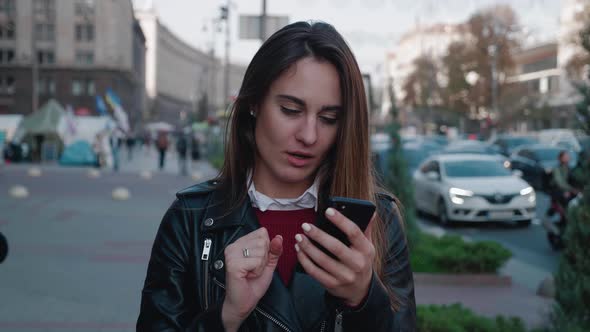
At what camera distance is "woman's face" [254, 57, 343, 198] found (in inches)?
84.3

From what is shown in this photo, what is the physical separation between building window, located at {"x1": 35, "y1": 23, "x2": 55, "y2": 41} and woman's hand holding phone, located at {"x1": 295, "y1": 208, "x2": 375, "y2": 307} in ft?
145

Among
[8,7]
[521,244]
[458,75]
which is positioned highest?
[8,7]

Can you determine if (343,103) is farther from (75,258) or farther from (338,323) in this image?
(75,258)

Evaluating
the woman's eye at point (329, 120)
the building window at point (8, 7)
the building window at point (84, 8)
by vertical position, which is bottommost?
the woman's eye at point (329, 120)

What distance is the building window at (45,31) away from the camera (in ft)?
147

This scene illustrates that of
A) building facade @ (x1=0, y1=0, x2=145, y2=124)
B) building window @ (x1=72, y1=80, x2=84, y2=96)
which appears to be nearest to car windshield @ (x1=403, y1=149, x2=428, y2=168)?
building facade @ (x1=0, y1=0, x2=145, y2=124)

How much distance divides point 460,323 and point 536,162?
69.0 ft

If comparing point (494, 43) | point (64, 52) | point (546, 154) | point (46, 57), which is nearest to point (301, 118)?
point (546, 154)

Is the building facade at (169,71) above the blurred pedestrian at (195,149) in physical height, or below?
above

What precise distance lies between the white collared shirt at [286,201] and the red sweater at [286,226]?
1 centimetres

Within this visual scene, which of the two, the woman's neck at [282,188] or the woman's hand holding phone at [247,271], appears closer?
the woman's hand holding phone at [247,271]

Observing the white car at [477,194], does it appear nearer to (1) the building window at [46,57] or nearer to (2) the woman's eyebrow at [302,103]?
(2) the woman's eyebrow at [302,103]

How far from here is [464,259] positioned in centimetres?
975

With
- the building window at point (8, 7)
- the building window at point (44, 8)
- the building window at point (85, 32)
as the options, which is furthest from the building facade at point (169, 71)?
the building window at point (8, 7)
